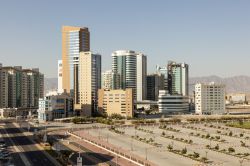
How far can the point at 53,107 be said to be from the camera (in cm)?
19200

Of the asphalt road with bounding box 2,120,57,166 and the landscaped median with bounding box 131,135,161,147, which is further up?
the landscaped median with bounding box 131,135,161,147

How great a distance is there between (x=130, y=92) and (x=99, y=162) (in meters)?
112

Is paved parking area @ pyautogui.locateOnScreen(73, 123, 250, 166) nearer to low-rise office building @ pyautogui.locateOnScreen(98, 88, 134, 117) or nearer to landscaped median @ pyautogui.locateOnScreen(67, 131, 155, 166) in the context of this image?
landscaped median @ pyautogui.locateOnScreen(67, 131, 155, 166)

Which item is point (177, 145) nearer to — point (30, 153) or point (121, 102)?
point (30, 153)

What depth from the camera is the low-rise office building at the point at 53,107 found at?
188000 millimetres

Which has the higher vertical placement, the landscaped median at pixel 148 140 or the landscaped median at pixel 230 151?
the landscaped median at pixel 148 140

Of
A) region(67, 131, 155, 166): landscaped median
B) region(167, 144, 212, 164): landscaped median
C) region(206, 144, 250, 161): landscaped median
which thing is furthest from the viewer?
region(206, 144, 250, 161): landscaped median

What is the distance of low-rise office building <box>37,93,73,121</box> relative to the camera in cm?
18800

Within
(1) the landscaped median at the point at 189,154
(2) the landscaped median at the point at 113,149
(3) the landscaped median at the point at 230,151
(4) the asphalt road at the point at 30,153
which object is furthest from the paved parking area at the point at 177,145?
(4) the asphalt road at the point at 30,153

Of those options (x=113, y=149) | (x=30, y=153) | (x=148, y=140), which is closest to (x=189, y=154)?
(x=113, y=149)

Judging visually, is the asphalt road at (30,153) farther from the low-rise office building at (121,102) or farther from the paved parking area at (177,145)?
the low-rise office building at (121,102)

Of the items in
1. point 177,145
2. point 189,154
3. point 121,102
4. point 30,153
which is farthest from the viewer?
point 121,102

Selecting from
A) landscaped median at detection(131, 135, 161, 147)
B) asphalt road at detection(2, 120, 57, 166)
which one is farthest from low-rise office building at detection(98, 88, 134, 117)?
asphalt road at detection(2, 120, 57, 166)

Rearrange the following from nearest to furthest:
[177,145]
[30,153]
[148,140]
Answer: [30,153] → [177,145] → [148,140]
